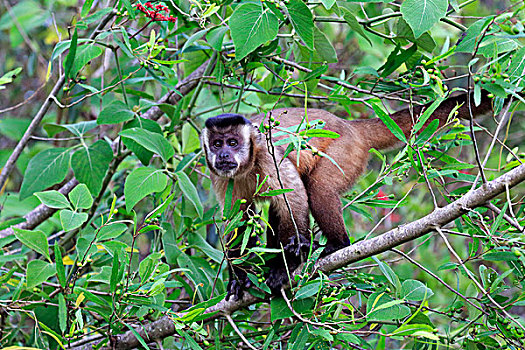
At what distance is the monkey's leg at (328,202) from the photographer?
363 centimetres

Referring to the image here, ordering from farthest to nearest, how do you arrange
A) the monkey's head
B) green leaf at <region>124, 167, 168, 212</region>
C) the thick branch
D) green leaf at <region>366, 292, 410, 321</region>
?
1. the monkey's head
2. green leaf at <region>124, 167, 168, 212</region>
3. green leaf at <region>366, 292, 410, 321</region>
4. the thick branch

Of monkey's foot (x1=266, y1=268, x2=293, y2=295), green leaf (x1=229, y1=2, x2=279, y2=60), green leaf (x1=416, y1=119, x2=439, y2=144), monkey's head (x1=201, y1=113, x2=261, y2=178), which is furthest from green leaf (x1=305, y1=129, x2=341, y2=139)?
monkey's head (x1=201, y1=113, x2=261, y2=178)

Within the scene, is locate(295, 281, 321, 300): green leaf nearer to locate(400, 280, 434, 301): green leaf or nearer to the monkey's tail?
locate(400, 280, 434, 301): green leaf

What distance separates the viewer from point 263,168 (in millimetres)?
3920

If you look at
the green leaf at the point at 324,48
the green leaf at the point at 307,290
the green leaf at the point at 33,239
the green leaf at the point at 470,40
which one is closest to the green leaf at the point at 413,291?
the green leaf at the point at 307,290

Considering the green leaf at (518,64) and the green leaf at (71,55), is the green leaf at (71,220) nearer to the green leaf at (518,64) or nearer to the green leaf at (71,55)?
the green leaf at (71,55)

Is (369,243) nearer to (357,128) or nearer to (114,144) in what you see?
(357,128)

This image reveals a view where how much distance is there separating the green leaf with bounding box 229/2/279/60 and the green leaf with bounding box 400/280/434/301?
61.0 inches

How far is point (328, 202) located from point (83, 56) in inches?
72.9

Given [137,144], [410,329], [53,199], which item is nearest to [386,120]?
[410,329]

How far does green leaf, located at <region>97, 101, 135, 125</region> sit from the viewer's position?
12.1 ft

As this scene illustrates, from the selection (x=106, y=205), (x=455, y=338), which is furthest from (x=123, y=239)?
(x=455, y=338)

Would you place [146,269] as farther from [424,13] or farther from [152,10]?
[424,13]

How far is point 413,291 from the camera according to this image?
115 inches
